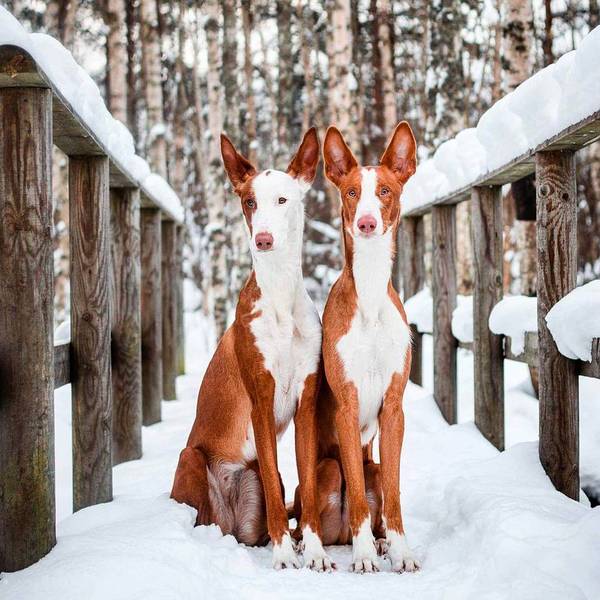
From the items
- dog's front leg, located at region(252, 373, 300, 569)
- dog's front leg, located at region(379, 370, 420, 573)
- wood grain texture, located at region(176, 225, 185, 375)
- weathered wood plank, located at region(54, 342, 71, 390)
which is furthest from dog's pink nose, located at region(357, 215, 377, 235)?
wood grain texture, located at region(176, 225, 185, 375)

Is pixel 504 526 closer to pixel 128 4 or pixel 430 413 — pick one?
pixel 430 413

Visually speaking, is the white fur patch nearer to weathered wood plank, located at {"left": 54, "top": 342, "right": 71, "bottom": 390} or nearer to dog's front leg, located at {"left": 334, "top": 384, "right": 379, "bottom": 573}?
dog's front leg, located at {"left": 334, "top": 384, "right": 379, "bottom": 573}

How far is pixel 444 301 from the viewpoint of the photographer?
5.70 m

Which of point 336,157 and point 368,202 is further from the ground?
point 336,157

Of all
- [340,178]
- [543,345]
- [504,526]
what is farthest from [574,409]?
[340,178]

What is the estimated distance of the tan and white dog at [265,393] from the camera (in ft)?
10.1

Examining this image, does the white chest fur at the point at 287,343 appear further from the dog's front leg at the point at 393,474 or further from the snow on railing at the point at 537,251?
the snow on railing at the point at 537,251

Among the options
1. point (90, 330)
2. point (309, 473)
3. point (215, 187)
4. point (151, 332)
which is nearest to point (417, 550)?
point (309, 473)

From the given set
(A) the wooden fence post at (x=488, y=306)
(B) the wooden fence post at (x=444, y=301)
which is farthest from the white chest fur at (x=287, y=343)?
(B) the wooden fence post at (x=444, y=301)

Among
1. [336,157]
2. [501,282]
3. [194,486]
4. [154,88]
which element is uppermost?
[154,88]

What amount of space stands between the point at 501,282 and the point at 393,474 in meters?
2.14

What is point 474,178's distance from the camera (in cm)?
464

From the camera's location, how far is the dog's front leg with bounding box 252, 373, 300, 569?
117 inches

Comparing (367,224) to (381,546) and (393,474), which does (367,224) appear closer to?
(393,474)
